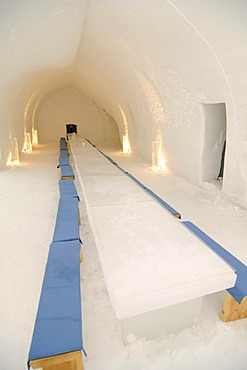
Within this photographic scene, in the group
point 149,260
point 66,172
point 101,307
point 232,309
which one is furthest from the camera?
point 66,172

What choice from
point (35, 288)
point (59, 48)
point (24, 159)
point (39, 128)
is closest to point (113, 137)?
point (39, 128)

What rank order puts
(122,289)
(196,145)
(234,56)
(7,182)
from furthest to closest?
(7,182) → (196,145) → (234,56) → (122,289)

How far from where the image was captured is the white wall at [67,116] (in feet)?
60.2

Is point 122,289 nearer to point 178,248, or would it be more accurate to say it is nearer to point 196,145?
point 178,248

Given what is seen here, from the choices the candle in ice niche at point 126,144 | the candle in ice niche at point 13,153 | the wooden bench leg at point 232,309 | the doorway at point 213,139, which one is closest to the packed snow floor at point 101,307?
the wooden bench leg at point 232,309

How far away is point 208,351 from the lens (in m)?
2.01

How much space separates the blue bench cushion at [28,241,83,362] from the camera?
152 cm

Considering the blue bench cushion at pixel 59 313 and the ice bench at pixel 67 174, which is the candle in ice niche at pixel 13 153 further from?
the blue bench cushion at pixel 59 313

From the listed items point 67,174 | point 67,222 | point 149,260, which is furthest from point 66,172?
point 149,260

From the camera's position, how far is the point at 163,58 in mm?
5590

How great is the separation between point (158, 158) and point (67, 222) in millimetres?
5809

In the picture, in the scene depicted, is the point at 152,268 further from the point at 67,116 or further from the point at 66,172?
the point at 67,116

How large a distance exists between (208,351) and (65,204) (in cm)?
290

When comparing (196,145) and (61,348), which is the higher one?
(196,145)
